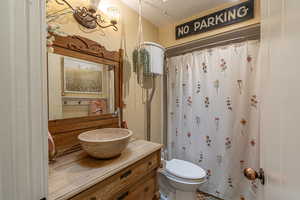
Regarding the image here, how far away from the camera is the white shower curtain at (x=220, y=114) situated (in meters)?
1.51

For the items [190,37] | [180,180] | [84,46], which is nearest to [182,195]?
[180,180]

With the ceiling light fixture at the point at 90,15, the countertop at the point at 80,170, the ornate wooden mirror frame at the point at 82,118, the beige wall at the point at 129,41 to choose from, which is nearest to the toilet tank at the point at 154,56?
the beige wall at the point at 129,41

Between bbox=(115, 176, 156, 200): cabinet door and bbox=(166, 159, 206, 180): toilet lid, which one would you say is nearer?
bbox=(115, 176, 156, 200): cabinet door

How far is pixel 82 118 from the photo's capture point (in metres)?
1.20

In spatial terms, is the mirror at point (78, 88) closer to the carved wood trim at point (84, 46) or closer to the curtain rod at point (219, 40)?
the carved wood trim at point (84, 46)

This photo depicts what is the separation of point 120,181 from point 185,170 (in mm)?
913

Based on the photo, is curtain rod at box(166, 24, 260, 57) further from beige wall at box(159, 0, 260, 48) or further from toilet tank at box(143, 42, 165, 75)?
toilet tank at box(143, 42, 165, 75)

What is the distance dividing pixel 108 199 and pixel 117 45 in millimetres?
1372

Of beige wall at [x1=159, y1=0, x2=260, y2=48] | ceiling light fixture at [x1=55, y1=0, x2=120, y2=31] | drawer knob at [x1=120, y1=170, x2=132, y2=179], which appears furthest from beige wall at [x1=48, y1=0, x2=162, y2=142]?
drawer knob at [x1=120, y1=170, x2=132, y2=179]

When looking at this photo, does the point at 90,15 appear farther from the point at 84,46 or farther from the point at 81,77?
the point at 81,77

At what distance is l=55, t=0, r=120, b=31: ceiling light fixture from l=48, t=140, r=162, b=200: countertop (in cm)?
111

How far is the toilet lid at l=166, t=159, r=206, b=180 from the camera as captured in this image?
4.67 feet

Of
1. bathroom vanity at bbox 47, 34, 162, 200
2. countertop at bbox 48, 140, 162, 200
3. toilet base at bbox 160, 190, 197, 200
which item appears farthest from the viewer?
toilet base at bbox 160, 190, 197, 200

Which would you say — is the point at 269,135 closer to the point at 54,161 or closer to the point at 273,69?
the point at 273,69
